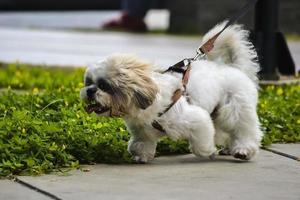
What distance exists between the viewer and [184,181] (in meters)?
5.91

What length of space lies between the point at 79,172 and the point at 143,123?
609 millimetres

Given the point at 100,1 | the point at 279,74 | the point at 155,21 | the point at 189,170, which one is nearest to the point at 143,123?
the point at 189,170

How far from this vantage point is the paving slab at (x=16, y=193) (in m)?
5.34

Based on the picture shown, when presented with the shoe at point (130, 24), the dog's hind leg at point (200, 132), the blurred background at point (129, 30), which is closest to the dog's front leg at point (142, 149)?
Result: the dog's hind leg at point (200, 132)

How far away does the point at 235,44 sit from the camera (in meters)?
7.22

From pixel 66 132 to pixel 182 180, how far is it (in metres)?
1.25

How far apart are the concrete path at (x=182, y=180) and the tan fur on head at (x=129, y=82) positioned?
0.50m

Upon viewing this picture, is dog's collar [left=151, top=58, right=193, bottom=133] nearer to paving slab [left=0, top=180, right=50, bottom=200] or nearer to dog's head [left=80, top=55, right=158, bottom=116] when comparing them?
dog's head [left=80, top=55, right=158, bottom=116]

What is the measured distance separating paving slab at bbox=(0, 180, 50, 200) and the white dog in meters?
0.80

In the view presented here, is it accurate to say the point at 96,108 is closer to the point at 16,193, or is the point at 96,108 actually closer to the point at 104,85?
the point at 104,85

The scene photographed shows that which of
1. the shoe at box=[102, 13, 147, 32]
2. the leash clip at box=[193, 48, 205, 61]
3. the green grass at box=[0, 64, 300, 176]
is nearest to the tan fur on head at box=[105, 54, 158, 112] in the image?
the green grass at box=[0, 64, 300, 176]

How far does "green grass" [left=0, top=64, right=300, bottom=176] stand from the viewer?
631 cm

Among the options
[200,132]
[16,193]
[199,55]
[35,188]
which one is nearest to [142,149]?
[200,132]

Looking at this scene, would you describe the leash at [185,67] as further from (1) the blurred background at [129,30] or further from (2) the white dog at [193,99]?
(1) the blurred background at [129,30]
